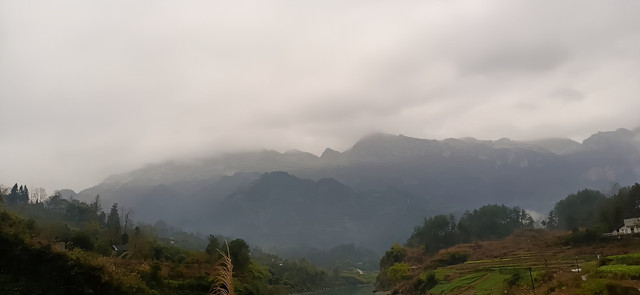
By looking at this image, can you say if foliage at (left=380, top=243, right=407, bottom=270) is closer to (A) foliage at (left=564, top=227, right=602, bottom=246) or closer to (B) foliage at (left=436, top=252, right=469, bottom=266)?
(B) foliage at (left=436, top=252, right=469, bottom=266)

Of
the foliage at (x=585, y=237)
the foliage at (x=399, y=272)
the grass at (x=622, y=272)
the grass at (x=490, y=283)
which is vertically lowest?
the foliage at (x=399, y=272)

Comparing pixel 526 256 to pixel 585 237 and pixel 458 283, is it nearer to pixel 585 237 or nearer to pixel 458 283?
pixel 585 237

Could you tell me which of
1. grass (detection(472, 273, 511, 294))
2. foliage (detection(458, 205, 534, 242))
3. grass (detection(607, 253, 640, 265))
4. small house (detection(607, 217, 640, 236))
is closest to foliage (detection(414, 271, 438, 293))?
grass (detection(472, 273, 511, 294))

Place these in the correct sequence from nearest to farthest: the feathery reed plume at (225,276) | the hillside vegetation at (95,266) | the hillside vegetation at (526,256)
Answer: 1. the feathery reed plume at (225,276)
2. the hillside vegetation at (526,256)
3. the hillside vegetation at (95,266)

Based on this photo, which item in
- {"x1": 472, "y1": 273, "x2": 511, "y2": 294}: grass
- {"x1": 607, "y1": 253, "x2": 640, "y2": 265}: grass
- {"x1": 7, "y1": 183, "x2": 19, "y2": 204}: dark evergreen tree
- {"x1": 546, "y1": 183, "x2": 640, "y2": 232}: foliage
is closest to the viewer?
{"x1": 607, "y1": 253, "x2": 640, "y2": 265}: grass

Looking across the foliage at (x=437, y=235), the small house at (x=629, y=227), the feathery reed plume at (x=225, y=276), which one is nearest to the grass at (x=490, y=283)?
the small house at (x=629, y=227)

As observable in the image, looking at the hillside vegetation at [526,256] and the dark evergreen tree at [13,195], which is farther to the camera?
the dark evergreen tree at [13,195]

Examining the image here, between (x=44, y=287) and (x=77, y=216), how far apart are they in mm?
111681

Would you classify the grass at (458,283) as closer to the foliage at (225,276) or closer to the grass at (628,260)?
the grass at (628,260)

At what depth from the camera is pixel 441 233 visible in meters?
159

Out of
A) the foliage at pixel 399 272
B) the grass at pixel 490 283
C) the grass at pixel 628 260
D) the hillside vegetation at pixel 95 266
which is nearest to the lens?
the hillside vegetation at pixel 95 266

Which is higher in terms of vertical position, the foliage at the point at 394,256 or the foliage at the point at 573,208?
the foliage at the point at 573,208

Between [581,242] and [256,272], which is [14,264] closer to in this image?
[256,272]

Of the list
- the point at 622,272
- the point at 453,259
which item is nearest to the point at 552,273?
the point at 622,272
